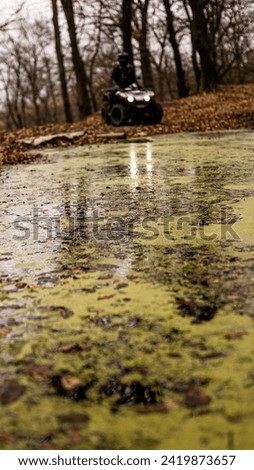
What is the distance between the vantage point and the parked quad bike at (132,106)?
1429 centimetres

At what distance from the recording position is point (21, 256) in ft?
13.0

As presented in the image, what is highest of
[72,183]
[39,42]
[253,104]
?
[39,42]

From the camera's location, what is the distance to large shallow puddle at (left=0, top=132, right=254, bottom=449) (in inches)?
75.7

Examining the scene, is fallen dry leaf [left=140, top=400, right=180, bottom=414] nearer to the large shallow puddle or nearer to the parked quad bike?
the large shallow puddle

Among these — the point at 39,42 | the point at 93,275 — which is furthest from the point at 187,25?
the point at 93,275

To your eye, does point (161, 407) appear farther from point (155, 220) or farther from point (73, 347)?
point (155, 220)

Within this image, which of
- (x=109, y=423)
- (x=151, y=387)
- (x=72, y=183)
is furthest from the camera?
(x=72, y=183)

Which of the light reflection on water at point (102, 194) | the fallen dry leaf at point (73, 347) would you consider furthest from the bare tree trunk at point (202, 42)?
the fallen dry leaf at point (73, 347)

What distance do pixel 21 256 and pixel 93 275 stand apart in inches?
31.8

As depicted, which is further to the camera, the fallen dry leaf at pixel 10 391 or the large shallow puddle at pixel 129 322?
the fallen dry leaf at pixel 10 391

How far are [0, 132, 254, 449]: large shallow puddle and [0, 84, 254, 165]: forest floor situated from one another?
582 centimetres

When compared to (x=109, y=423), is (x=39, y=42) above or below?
above

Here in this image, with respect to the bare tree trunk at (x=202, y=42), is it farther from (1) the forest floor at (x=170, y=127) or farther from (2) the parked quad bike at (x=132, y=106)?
(2) the parked quad bike at (x=132, y=106)
